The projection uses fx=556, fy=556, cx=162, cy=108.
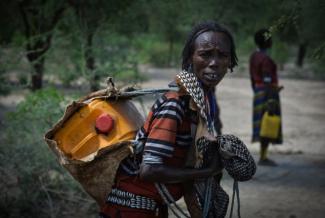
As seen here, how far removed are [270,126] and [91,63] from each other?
261cm

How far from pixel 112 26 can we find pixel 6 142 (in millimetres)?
2958

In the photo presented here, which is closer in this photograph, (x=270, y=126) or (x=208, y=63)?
(x=208, y=63)

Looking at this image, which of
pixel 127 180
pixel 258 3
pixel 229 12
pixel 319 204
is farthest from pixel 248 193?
pixel 258 3

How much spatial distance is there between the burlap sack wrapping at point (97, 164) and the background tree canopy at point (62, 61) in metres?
1.45

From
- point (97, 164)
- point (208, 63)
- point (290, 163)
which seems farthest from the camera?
point (290, 163)

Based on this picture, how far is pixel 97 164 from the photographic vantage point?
2582 millimetres

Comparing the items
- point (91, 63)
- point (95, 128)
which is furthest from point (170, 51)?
point (95, 128)

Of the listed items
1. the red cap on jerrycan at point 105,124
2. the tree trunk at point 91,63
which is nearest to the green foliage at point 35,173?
the tree trunk at point 91,63

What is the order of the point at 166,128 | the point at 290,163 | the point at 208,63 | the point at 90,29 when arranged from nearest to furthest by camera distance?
1. the point at 166,128
2. the point at 208,63
3. the point at 90,29
4. the point at 290,163

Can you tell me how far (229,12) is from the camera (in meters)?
9.48

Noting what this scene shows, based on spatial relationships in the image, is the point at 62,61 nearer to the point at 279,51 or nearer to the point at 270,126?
the point at 270,126

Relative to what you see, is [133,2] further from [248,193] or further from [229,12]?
[248,193]

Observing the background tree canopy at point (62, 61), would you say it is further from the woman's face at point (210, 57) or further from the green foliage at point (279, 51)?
the green foliage at point (279, 51)

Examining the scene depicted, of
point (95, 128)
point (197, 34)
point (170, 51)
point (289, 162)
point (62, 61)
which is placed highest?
point (197, 34)
